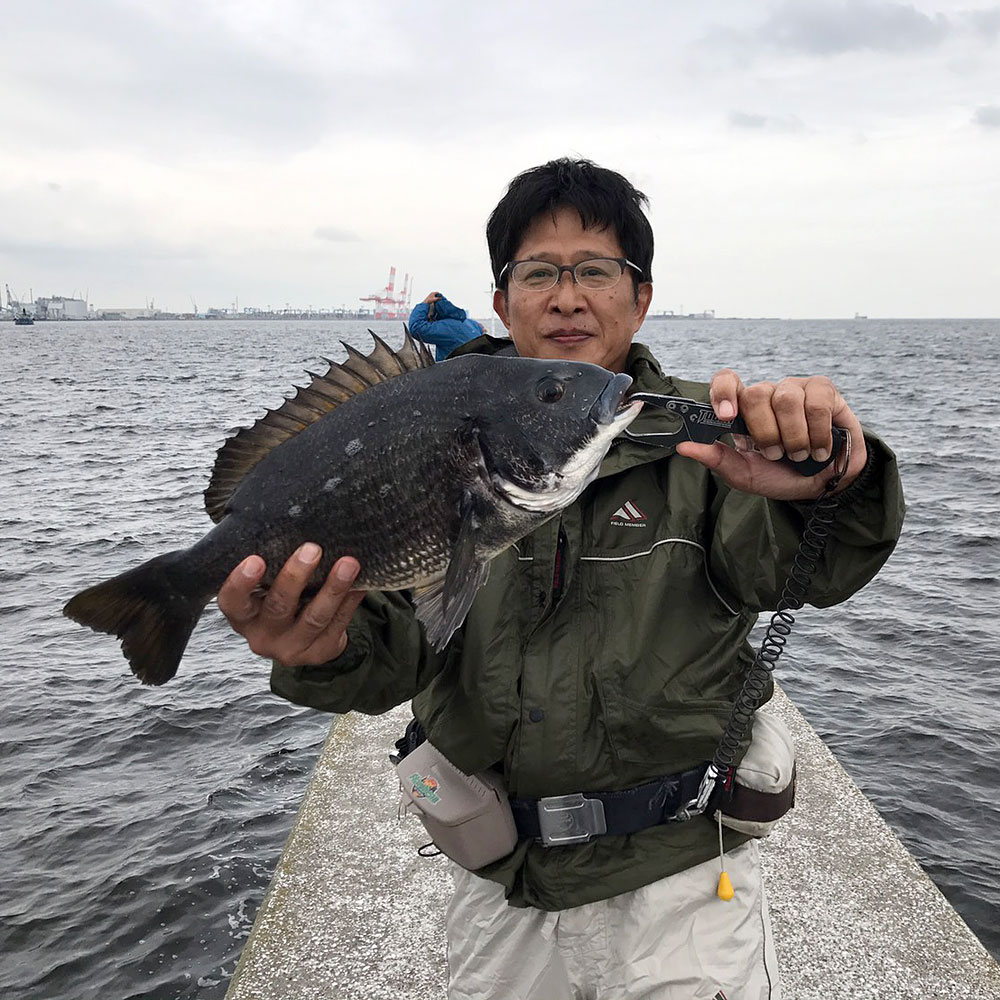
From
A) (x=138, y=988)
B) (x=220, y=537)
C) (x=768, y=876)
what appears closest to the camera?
(x=220, y=537)

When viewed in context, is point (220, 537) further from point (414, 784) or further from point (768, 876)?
point (768, 876)

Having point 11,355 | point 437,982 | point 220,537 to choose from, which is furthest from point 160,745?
point 11,355

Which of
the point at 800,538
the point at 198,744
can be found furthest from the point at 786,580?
the point at 198,744

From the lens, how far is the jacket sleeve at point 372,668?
9.34ft

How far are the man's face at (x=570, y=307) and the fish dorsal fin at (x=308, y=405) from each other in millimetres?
582

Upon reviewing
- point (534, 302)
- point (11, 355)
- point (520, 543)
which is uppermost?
point (534, 302)

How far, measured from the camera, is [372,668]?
9.58 feet

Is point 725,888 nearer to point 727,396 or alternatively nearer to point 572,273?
point 727,396

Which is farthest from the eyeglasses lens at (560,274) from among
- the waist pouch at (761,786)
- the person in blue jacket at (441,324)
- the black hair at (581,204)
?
the person in blue jacket at (441,324)

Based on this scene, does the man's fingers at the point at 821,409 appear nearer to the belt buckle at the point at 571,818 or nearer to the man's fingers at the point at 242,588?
the belt buckle at the point at 571,818

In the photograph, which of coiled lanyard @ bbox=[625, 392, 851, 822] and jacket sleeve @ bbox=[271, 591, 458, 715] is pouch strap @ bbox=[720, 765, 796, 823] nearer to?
coiled lanyard @ bbox=[625, 392, 851, 822]

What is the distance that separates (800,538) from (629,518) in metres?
0.59

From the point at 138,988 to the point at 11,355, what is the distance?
80.3 m

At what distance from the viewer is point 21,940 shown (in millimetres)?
6109
